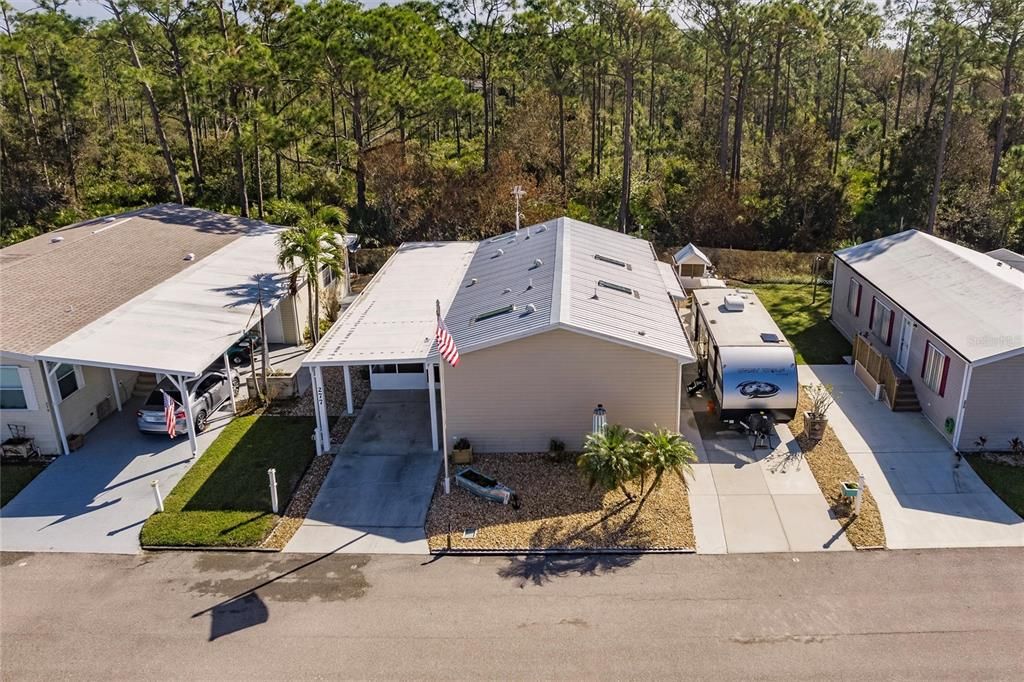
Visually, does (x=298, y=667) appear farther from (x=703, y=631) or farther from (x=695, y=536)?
(x=695, y=536)

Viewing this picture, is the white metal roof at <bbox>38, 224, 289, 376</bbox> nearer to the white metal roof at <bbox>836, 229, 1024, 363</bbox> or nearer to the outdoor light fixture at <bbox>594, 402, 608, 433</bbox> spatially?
the outdoor light fixture at <bbox>594, 402, 608, 433</bbox>

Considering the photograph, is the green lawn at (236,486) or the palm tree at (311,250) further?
the palm tree at (311,250)

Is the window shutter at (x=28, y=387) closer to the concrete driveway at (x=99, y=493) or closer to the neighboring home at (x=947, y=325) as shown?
the concrete driveway at (x=99, y=493)

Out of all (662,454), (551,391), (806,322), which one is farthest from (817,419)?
(806,322)

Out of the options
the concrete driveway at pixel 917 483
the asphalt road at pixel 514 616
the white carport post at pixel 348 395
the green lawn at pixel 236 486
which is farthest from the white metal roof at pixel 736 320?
the green lawn at pixel 236 486

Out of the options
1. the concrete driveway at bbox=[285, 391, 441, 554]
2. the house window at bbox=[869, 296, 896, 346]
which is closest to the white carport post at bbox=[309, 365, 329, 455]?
the concrete driveway at bbox=[285, 391, 441, 554]

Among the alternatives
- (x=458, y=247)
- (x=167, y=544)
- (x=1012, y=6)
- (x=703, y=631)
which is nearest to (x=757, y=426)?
(x=703, y=631)

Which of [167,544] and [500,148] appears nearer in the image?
[167,544]
